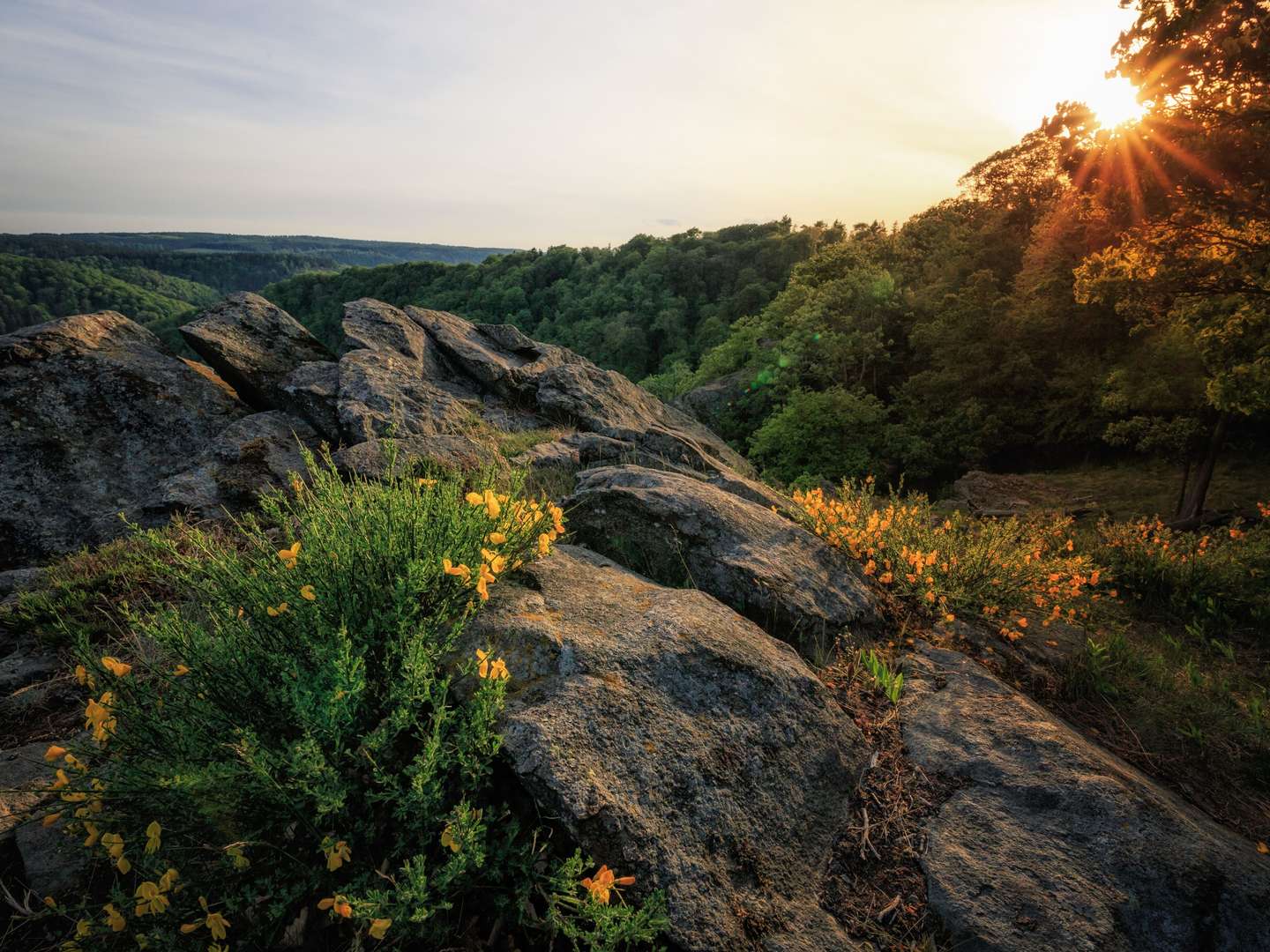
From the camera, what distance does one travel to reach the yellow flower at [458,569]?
228 cm

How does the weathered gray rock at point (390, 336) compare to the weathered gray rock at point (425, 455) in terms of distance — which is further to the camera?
the weathered gray rock at point (390, 336)

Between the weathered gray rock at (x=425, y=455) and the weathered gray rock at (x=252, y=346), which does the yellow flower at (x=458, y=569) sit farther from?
the weathered gray rock at (x=252, y=346)

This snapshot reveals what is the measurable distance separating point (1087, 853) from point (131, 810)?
369cm

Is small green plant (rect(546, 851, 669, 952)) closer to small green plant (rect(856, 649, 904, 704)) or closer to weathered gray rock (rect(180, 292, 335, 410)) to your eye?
small green plant (rect(856, 649, 904, 704))

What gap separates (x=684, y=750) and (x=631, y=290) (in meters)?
72.0

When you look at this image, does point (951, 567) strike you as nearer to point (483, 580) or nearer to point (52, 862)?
point (483, 580)

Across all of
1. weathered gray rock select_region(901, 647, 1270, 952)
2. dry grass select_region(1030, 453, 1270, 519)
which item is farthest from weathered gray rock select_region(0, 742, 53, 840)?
dry grass select_region(1030, 453, 1270, 519)

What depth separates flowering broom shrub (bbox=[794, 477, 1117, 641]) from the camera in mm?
4867

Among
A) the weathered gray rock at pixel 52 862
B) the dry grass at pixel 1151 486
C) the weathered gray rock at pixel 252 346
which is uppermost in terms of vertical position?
the weathered gray rock at pixel 252 346

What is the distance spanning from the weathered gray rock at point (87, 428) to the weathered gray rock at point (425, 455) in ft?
7.30

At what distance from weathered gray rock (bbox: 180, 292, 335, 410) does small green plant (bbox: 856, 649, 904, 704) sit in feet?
26.4

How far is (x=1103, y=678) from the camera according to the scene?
466 cm

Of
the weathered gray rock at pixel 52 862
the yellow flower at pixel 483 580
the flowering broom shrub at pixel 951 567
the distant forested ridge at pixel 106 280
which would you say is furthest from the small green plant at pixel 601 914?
the distant forested ridge at pixel 106 280

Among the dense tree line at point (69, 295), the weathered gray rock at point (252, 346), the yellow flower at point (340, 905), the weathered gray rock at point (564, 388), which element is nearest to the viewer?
the yellow flower at point (340, 905)
